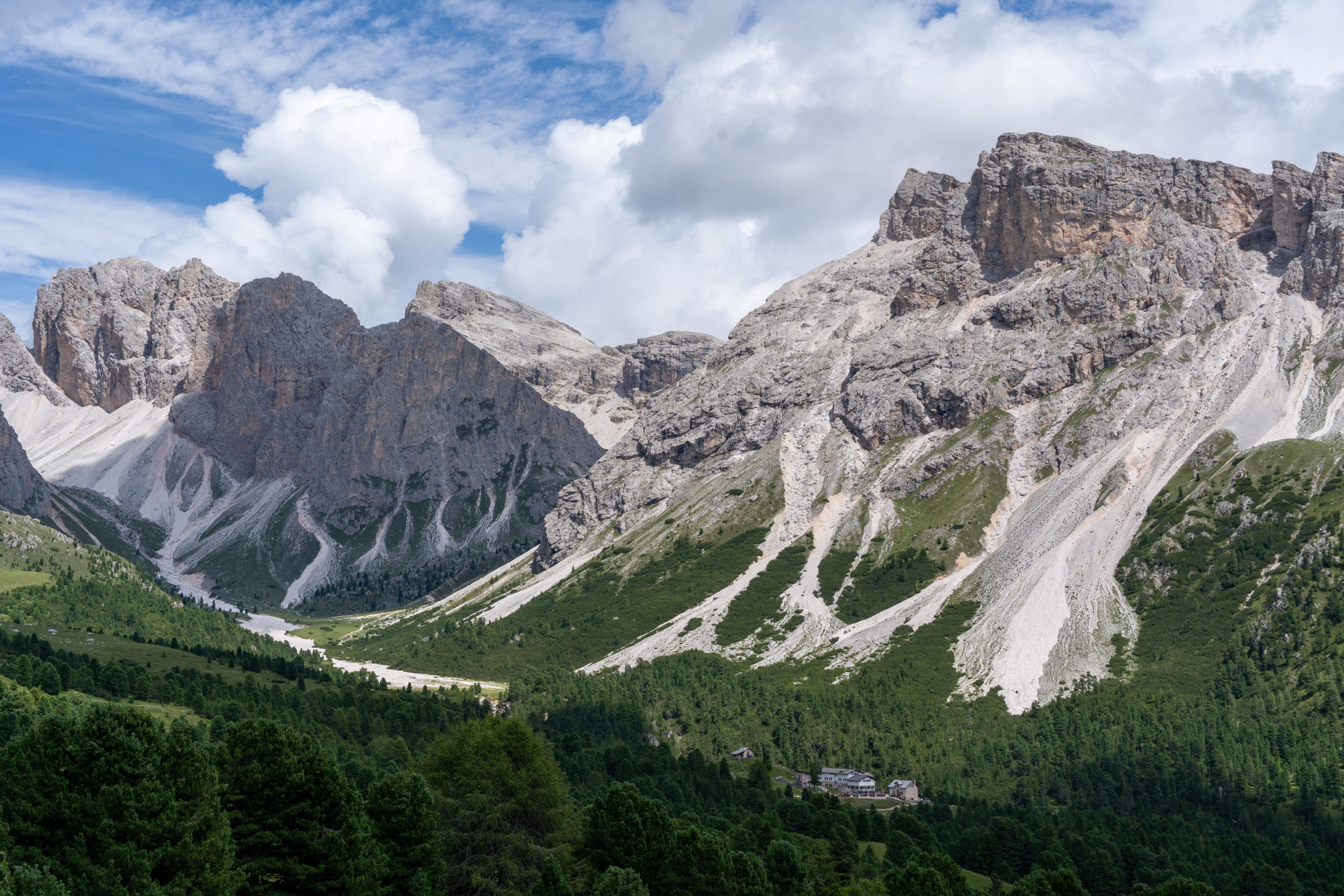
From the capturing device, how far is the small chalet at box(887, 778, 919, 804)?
7028 inches

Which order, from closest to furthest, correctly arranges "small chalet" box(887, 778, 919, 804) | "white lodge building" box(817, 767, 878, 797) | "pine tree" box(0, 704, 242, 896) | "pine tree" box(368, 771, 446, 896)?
"pine tree" box(0, 704, 242, 896)
"pine tree" box(368, 771, 446, 896)
"small chalet" box(887, 778, 919, 804)
"white lodge building" box(817, 767, 878, 797)

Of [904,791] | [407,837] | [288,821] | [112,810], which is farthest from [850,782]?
[112,810]

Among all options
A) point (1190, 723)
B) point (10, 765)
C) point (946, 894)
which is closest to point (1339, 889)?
point (946, 894)

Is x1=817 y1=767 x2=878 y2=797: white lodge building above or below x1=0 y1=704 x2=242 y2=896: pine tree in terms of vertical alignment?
below

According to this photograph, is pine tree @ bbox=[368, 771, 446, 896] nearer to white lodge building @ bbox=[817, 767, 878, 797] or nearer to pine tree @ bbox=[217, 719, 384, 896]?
pine tree @ bbox=[217, 719, 384, 896]

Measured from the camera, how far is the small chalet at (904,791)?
586 ft

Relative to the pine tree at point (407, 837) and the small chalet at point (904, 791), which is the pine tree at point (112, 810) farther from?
the small chalet at point (904, 791)

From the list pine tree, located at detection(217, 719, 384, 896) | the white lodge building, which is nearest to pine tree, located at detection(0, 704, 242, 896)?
pine tree, located at detection(217, 719, 384, 896)

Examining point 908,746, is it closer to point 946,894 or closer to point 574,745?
point 574,745

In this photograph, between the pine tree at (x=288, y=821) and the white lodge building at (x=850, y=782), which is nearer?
the pine tree at (x=288, y=821)

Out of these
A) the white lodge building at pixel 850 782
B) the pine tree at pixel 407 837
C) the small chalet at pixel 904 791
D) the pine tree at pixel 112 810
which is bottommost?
the small chalet at pixel 904 791

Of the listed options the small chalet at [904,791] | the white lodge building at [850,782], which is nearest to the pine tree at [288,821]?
the white lodge building at [850,782]

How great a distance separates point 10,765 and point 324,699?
440ft

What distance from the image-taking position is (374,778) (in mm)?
100250
